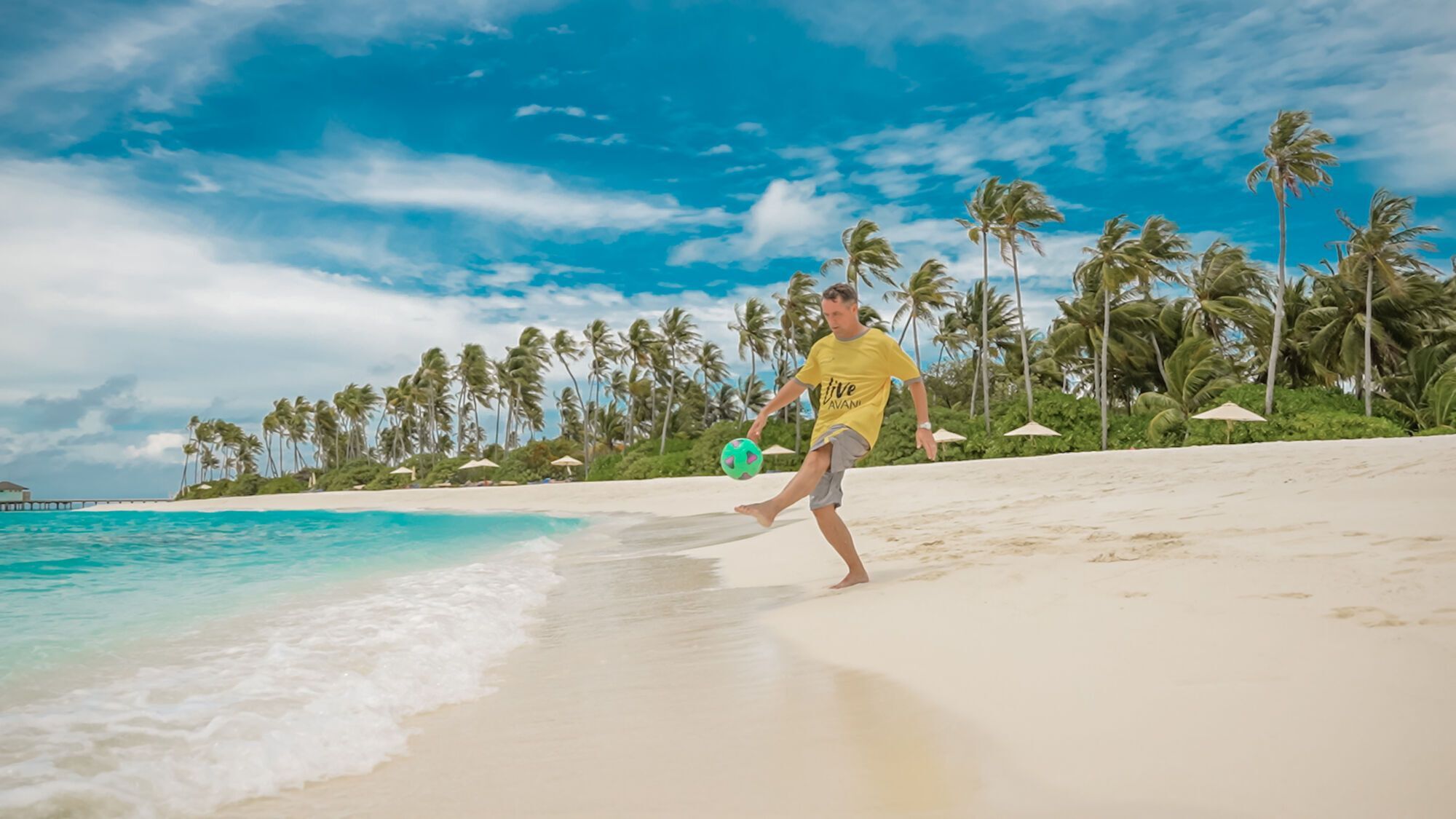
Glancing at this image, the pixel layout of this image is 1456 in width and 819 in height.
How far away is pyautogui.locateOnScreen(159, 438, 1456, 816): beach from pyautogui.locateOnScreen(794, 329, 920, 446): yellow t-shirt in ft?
3.19

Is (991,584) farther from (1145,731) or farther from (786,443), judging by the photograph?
(786,443)

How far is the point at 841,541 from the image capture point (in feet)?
15.7

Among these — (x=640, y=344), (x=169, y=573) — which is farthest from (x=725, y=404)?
(x=169, y=573)

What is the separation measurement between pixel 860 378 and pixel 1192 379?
1206 inches

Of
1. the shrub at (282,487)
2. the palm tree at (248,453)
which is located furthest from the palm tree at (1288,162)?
the palm tree at (248,453)

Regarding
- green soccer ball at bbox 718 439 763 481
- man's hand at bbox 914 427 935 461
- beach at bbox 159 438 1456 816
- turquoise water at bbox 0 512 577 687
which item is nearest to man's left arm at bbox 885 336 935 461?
man's hand at bbox 914 427 935 461

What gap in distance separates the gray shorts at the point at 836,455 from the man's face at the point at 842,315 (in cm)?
60

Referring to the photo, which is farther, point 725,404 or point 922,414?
point 725,404

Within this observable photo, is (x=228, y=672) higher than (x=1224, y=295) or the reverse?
the reverse

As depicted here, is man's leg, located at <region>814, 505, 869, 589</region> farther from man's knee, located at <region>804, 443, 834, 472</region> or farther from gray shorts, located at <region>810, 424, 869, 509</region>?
man's knee, located at <region>804, 443, 834, 472</region>

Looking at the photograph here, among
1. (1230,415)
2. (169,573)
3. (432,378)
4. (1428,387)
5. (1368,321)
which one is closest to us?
(169,573)

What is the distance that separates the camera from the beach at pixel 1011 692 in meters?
1.77

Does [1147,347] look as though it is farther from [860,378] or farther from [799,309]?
[860,378]

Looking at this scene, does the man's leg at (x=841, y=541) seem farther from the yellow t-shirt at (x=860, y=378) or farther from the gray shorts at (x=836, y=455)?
the yellow t-shirt at (x=860, y=378)
